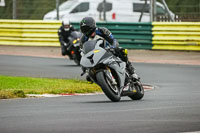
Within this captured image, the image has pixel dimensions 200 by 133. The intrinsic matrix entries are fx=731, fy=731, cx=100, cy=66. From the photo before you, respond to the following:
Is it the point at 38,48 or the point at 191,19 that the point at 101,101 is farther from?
the point at 38,48

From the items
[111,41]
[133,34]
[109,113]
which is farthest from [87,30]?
[133,34]

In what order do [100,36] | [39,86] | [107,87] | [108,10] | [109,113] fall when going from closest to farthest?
[109,113] → [107,87] → [100,36] → [39,86] → [108,10]

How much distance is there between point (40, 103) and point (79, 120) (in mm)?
2788

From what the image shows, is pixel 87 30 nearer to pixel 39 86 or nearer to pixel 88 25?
pixel 88 25

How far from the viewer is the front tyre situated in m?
10.9

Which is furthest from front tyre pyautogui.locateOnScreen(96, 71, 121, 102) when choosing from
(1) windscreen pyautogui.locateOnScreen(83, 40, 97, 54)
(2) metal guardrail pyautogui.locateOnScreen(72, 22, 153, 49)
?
(2) metal guardrail pyautogui.locateOnScreen(72, 22, 153, 49)

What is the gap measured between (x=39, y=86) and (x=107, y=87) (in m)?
4.12

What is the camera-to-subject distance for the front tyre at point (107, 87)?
35.9 ft

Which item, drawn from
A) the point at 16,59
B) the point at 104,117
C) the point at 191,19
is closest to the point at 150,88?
the point at 104,117

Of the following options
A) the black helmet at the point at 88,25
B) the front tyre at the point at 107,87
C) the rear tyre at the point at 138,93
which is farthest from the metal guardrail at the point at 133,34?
the front tyre at the point at 107,87

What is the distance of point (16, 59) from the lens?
2416 cm

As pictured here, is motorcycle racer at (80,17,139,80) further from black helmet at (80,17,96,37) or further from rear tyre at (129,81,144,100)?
rear tyre at (129,81,144,100)

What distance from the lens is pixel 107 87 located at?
36.0 feet

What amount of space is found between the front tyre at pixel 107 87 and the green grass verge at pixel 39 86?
2.22m
